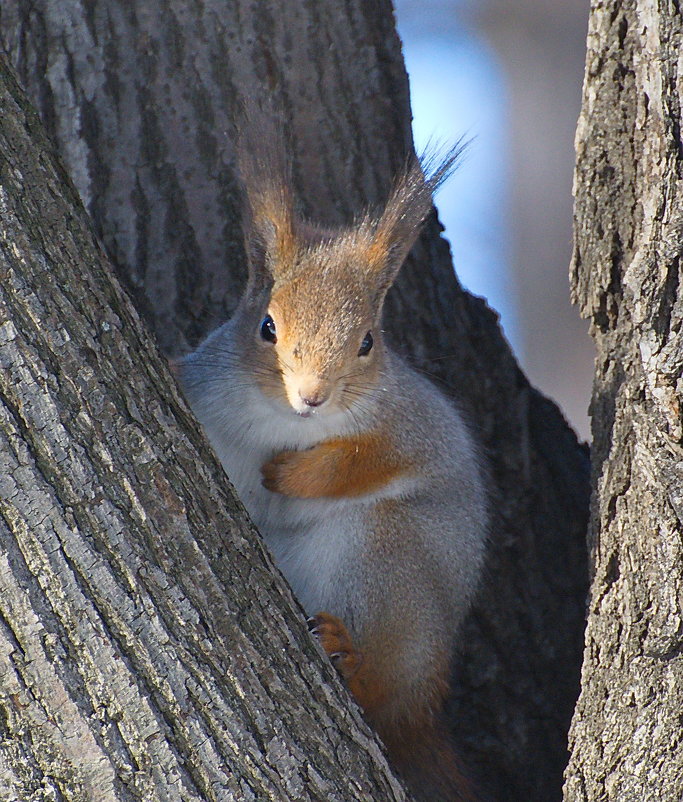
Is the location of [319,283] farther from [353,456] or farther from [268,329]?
[353,456]

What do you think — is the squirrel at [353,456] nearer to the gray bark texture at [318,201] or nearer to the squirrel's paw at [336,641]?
the squirrel's paw at [336,641]

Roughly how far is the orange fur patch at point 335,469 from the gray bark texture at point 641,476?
48cm

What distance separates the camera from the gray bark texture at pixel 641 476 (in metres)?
1.54

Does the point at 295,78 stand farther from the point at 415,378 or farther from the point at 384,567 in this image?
the point at 384,567

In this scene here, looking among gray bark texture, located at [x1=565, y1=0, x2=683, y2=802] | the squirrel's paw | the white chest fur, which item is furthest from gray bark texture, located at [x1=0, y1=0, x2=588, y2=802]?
gray bark texture, located at [x1=565, y1=0, x2=683, y2=802]

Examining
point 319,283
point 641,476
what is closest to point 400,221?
point 319,283

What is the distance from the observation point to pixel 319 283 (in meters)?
2.14

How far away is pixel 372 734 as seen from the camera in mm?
1611

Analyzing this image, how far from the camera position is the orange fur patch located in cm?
210

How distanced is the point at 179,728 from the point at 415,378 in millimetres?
1195

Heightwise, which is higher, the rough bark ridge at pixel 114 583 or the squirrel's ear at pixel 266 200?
the squirrel's ear at pixel 266 200

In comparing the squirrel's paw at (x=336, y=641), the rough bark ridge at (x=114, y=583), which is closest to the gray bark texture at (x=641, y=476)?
the rough bark ridge at (x=114, y=583)

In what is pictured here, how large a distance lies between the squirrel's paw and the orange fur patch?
0.25m

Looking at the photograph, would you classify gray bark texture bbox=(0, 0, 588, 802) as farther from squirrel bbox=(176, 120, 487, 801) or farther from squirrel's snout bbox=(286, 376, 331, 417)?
squirrel's snout bbox=(286, 376, 331, 417)
